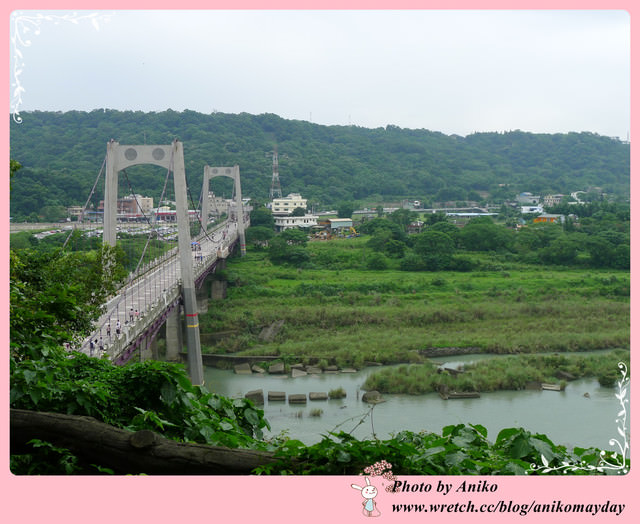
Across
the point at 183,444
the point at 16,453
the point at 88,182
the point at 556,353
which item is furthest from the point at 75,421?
the point at 88,182

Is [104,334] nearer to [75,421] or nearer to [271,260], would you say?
[75,421]

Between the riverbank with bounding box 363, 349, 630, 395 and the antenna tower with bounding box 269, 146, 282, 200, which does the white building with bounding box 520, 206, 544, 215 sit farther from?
the riverbank with bounding box 363, 349, 630, 395

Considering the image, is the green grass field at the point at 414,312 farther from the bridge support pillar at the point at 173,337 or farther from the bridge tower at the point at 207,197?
the bridge tower at the point at 207,197

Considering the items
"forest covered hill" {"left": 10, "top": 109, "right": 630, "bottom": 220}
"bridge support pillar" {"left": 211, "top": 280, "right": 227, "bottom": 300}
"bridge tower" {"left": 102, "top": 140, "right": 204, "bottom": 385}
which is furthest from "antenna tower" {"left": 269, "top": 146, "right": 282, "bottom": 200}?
"bridge tower" {"left": 102, "top": 140, "right": 204, "bottom": 385}

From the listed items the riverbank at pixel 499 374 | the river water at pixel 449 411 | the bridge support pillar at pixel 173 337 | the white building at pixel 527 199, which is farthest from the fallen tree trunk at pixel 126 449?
the white building at pixel 527 199

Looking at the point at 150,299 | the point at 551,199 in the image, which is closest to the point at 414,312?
the point at 150,299

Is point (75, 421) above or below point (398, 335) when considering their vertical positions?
above
